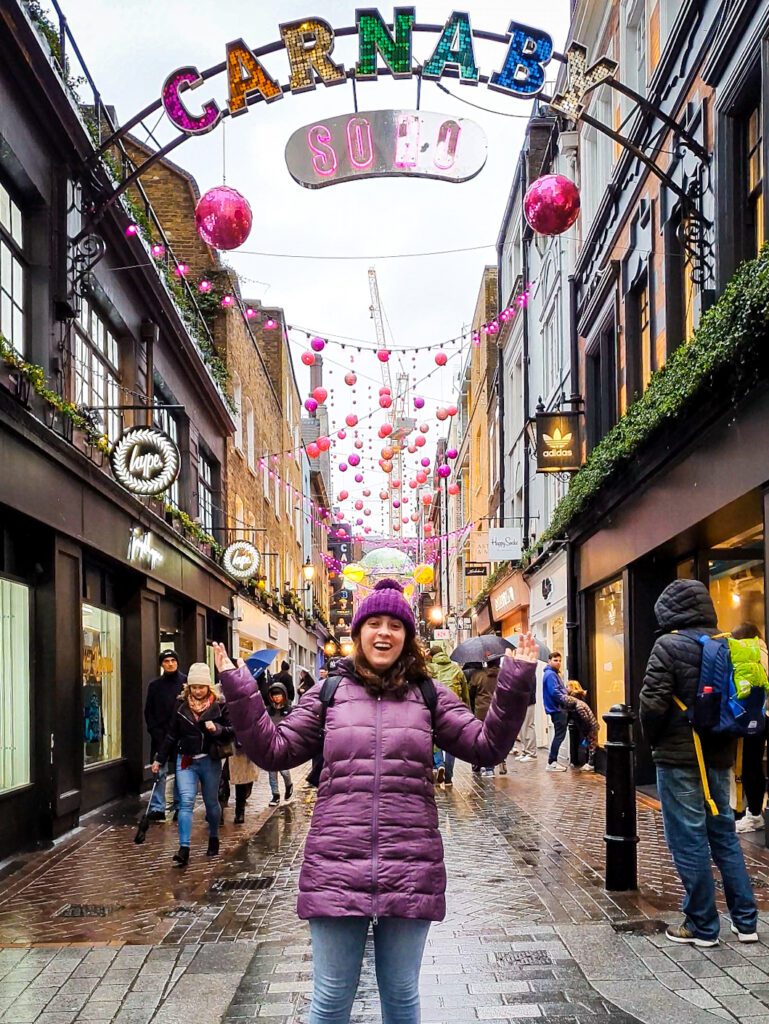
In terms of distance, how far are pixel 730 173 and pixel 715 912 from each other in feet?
22.7

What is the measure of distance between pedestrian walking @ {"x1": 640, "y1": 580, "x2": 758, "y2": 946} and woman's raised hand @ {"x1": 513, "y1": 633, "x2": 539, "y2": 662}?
2.52 metres

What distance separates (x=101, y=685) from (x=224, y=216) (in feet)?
20.9

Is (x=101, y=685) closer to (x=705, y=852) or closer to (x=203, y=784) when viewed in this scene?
(x=203, y=784)

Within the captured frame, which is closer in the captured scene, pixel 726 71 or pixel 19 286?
pixel 726 71

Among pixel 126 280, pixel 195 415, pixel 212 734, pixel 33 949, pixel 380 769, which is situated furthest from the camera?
pixel 195 415

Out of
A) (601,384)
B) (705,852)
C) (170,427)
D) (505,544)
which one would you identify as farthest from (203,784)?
(505,544)

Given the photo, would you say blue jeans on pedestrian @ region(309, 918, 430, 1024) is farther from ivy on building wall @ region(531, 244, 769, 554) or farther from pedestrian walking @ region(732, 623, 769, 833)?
ivy on building wall @ region(531, 244, 769, 554)

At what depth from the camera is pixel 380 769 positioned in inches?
144

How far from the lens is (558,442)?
1847 cm

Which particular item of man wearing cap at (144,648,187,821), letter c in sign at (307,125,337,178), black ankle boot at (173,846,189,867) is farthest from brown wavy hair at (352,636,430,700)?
man wearing cap at (144,648,187,821)

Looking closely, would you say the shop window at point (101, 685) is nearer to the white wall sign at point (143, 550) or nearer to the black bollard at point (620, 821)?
the white wall sign at point (143, 550)

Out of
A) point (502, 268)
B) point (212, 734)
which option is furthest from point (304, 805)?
point (502, 268)

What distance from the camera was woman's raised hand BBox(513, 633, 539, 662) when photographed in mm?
3793

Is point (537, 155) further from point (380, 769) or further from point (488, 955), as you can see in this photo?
point (380, 769)
